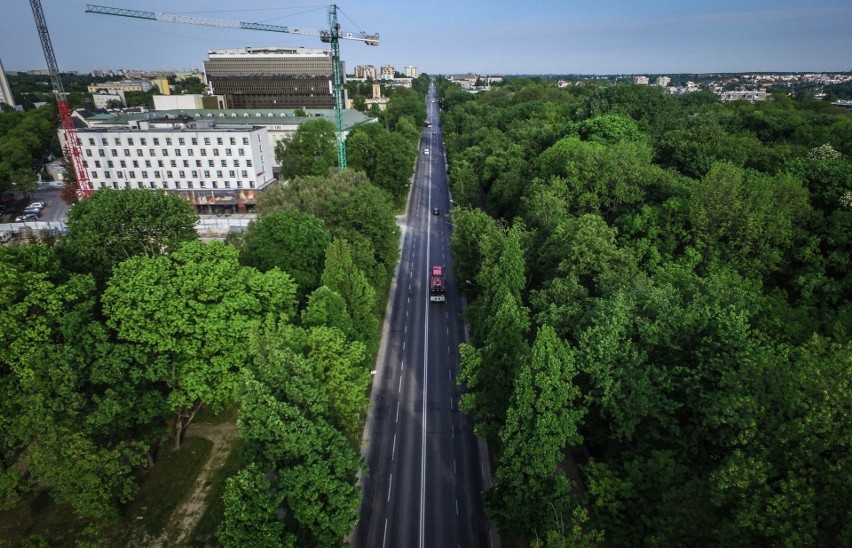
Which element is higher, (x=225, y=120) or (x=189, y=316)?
(x=225, y=120)

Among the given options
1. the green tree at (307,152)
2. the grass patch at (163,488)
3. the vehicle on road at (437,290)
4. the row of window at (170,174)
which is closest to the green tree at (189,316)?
the grass patch at (163,488)

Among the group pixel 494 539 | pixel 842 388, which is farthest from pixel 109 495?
pixel 842 388

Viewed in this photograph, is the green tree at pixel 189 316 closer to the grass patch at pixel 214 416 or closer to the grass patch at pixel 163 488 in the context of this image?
the grass patch at pixel 163 488

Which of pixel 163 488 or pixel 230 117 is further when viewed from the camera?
pixel 230 117

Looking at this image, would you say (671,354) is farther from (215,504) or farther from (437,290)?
(437,290)

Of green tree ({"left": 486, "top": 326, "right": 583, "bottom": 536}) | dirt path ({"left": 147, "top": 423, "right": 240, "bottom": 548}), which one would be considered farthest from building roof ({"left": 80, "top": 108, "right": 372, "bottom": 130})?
green tree ({"left": 486, "top": 326, "right": 583, "bottom": 536})

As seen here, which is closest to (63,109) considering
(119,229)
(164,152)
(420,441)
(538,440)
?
(164,152)

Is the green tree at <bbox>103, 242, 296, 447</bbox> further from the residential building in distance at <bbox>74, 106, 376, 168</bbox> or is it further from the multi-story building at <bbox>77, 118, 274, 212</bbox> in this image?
the residential building in distance at <bbox>74, 106, 376, 168</bbox>

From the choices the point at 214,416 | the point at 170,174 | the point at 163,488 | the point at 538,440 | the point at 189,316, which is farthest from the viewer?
the point at 170,174
